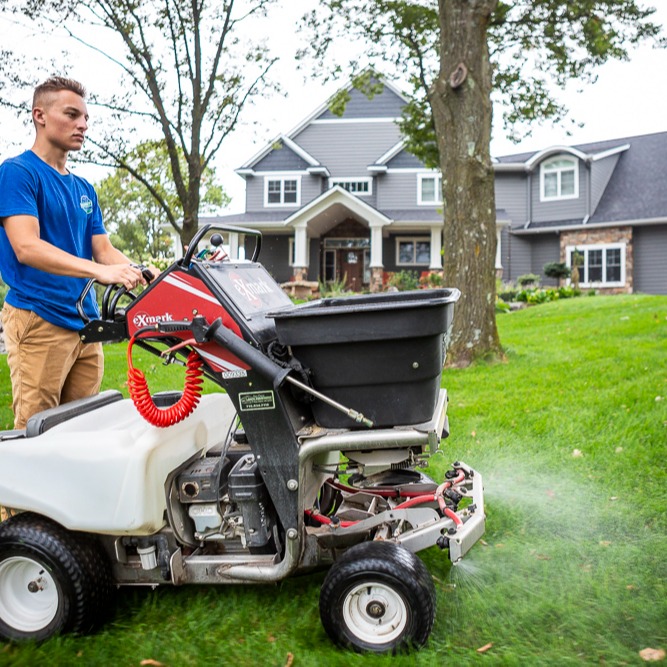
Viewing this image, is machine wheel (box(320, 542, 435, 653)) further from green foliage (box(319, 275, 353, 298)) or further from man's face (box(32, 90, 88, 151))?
green foliage (box(319, 275, 353, 298))

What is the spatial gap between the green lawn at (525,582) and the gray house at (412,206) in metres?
18.6

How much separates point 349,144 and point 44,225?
24.7m

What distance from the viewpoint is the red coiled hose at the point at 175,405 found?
2943 mm

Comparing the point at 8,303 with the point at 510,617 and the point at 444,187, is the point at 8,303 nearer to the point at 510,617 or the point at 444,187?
the point at 510,617

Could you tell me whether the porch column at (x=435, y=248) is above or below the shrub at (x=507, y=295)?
above

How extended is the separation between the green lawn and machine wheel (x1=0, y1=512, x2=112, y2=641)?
3.5 inches

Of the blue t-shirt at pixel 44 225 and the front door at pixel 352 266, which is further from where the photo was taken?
the front door at pixel 352 266

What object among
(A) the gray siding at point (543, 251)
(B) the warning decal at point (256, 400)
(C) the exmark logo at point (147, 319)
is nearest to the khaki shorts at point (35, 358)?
(C) the exmark logo at point (147, 319)

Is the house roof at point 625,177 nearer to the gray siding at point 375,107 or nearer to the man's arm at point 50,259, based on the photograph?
the gray siding at point 375,107

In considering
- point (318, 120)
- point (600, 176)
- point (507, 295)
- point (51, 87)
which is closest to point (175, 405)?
point (51, 87)

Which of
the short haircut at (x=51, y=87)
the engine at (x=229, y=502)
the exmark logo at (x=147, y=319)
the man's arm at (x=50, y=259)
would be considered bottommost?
Result: the engine at (x=229, y=502)

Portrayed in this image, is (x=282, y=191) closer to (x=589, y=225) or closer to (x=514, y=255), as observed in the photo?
(x=514, y=255)

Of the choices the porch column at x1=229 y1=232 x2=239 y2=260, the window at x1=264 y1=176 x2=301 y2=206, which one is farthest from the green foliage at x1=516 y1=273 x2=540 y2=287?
the porch column at x1=229 y1=232 x2=239 y2=260

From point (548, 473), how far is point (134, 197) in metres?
47.3
